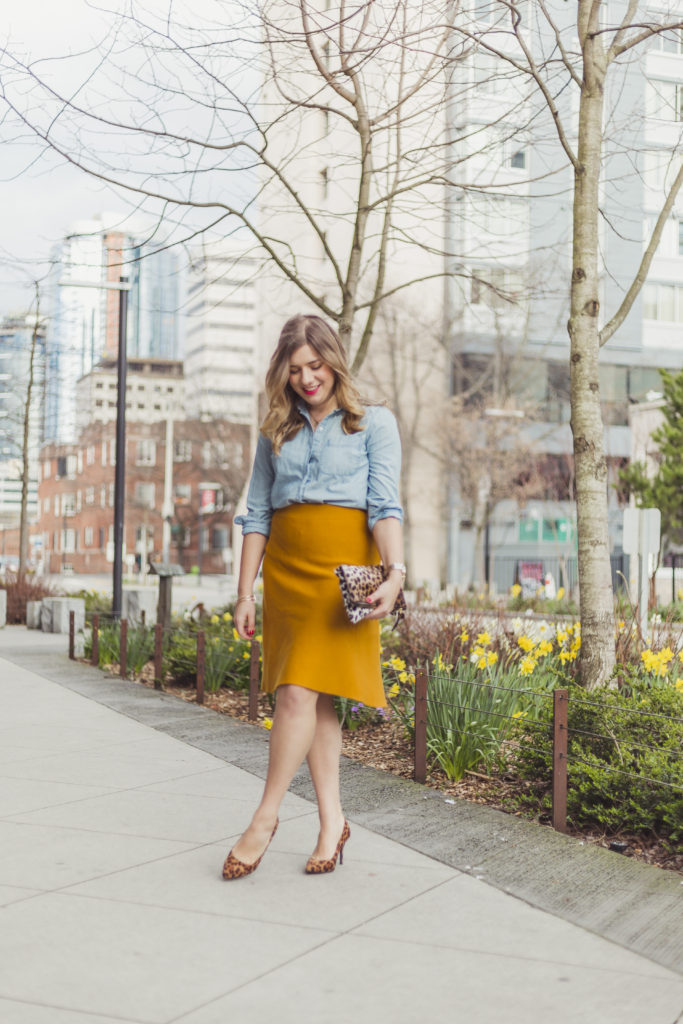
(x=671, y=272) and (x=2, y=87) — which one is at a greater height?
(x=671, y=272)

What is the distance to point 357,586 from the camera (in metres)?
3.97

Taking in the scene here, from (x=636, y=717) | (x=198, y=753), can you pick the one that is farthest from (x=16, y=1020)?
(x=198, y=753)

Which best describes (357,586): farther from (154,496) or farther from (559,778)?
(154,496)

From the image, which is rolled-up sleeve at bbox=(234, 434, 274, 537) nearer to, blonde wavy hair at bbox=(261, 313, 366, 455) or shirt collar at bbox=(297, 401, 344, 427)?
blonde wavy hair at bbox=(261, 313, 366, 455)

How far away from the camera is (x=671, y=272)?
4500cm

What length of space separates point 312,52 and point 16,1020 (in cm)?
653

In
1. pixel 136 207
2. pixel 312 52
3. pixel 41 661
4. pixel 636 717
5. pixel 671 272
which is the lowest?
pixel 41 661

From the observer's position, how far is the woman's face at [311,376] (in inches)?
166

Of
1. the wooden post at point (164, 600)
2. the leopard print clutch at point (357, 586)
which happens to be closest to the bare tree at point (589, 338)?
the leopard print clutch at point (357, 586)

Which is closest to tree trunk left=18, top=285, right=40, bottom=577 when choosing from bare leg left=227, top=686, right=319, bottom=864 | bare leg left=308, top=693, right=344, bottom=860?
bare leg left=308, top=693, right=344, bottom=860

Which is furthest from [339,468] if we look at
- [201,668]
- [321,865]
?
[201,668]

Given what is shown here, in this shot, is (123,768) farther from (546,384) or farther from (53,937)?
(546,384)

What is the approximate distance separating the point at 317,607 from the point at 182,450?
259 feet

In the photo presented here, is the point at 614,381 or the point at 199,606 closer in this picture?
the point at 199,606
